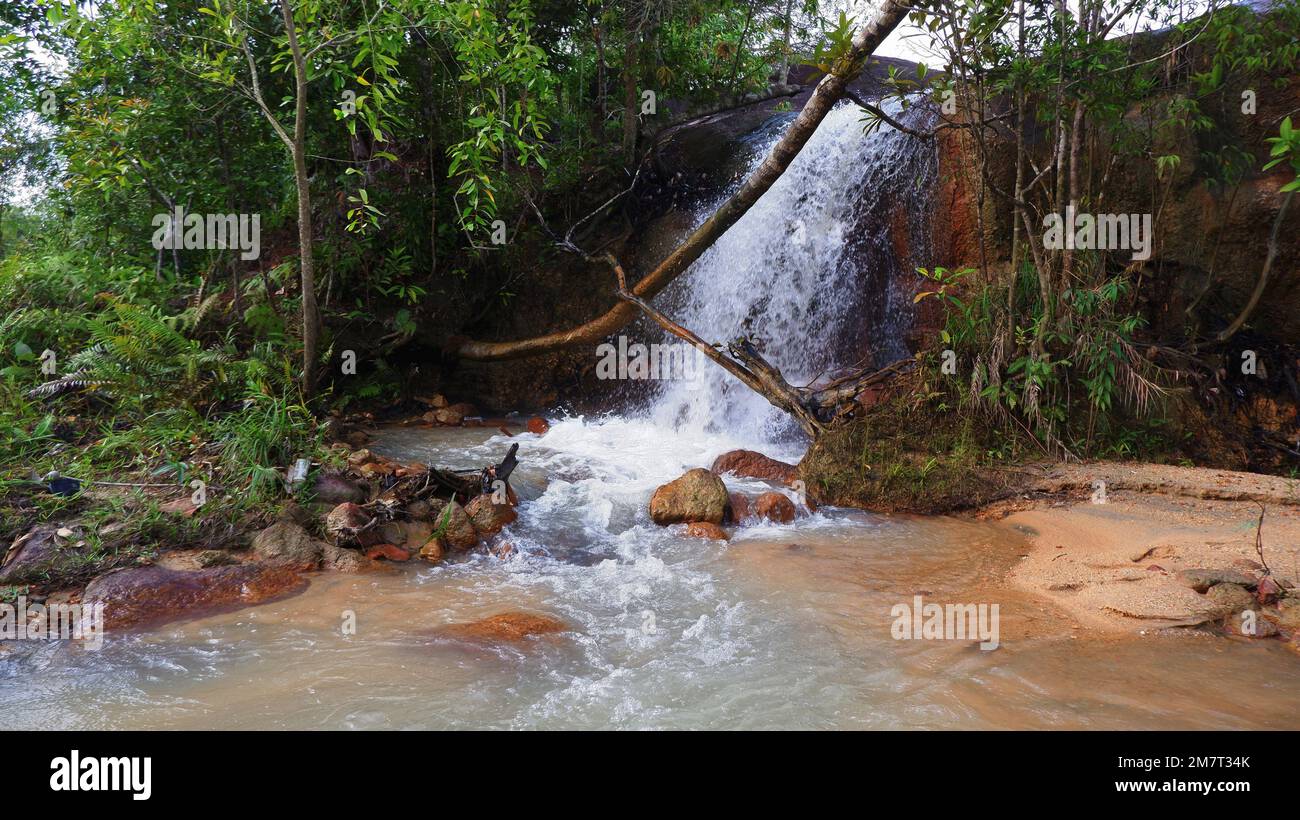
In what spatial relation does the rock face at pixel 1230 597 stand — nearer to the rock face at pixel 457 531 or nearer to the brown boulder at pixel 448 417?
the rock face at pixel 457 531

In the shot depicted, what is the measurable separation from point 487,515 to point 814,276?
16.3 ft

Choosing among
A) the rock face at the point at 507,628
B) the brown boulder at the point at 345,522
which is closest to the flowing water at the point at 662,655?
the rock face at the point at 507,628

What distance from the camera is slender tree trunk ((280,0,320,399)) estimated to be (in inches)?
205

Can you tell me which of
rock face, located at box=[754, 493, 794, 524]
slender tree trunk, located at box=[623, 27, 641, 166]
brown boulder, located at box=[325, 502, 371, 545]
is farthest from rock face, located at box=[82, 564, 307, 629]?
slender tree trunk, located at box=[623, 27, 641, 166]

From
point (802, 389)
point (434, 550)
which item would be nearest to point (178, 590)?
point (434, 550)

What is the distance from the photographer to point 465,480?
5.79 meters

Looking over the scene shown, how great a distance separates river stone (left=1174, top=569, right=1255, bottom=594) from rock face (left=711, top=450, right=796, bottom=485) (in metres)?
3.05

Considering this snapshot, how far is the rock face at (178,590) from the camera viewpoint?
4.00m

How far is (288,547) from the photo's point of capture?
15.5 feet

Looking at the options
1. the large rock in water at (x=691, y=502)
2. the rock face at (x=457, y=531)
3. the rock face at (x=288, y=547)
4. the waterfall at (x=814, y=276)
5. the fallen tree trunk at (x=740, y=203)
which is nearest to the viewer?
the rock face at (x=288, y=547)

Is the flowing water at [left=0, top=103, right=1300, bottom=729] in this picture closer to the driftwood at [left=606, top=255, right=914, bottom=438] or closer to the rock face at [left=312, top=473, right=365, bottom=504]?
the rock face at [left=312, top=473, right=365, bottom=504]

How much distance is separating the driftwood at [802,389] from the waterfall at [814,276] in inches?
52.2

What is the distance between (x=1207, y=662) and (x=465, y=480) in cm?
452

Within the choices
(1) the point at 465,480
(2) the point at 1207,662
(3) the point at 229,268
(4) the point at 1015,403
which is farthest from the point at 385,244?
(2) the point at 1207,662
